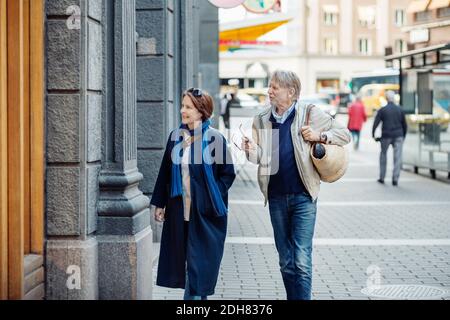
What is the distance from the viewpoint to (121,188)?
7.13m

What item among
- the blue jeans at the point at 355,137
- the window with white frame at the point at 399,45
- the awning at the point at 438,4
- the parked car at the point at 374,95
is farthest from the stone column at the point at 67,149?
the window with white frame at the point at 399,45

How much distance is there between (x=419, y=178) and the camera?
62.8 ft

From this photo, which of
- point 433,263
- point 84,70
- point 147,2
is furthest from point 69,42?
point 433,263

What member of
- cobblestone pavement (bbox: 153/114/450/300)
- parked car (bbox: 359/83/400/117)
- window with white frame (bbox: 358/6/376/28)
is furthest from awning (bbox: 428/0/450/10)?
window with white frame (bbox: 358/6/376/28)

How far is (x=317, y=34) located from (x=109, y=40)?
2956 inches

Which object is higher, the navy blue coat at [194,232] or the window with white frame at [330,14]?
the window with white frame at [330,14]

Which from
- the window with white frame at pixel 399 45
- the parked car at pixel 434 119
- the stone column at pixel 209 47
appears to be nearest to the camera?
Result: the parked car at pixel 434 119

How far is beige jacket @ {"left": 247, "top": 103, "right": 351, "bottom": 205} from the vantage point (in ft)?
20.5

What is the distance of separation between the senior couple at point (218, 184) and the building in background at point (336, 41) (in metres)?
72.5

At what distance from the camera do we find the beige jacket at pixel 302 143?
6.23 m

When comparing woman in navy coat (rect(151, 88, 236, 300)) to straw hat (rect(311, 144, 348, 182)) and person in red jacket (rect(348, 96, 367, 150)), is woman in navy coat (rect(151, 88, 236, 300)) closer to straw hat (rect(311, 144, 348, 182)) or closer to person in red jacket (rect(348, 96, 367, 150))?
straw hat (rect(311, 144, 348, 182))

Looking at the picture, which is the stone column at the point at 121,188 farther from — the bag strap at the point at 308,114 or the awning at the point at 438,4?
the awning at the point at 438,4

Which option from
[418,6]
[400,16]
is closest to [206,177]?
[418,6]
